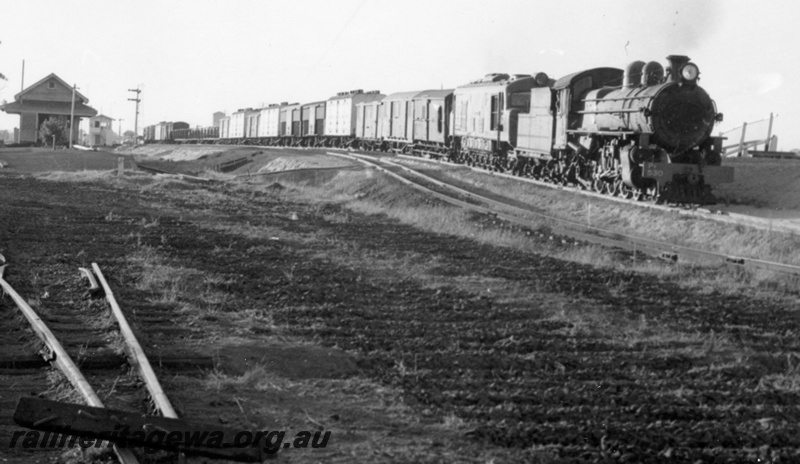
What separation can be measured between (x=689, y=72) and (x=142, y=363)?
651 inches

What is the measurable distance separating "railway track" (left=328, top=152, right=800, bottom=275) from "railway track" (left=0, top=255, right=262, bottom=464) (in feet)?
28.6

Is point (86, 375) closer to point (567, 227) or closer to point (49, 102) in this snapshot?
point (567, 227)

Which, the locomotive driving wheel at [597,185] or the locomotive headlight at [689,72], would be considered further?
the locomotive driving wheel at [597,185]

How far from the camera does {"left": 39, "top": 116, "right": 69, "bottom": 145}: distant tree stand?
6981 centimetres

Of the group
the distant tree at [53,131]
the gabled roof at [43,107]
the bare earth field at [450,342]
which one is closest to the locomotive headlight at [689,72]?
the bare earth field at [450,342]

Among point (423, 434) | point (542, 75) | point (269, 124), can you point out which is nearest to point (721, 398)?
point (423, 434)

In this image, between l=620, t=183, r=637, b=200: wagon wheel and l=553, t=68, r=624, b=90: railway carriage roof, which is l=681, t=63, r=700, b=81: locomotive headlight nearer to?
l=620, t=183, r=637, b=200: wagon wheel

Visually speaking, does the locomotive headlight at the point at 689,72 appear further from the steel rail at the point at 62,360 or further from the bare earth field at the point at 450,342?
the steel rail at the point at 62,360

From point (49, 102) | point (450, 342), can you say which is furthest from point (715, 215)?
point (49, 102)

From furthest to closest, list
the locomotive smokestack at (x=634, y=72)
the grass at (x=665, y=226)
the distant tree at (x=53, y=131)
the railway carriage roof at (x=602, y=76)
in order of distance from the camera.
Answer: the distant tree at (x=53, y=131), the railway carriage roof at (x=602, y=76), the locomotive smokestack at (x=634, y=72), the grass at (x=665, y=226)

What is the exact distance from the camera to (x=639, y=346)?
770 centimetres

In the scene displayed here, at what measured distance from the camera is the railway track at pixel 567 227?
42.2 feet

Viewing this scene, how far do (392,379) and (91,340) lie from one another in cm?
285

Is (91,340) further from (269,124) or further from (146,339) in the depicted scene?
(269,124)
